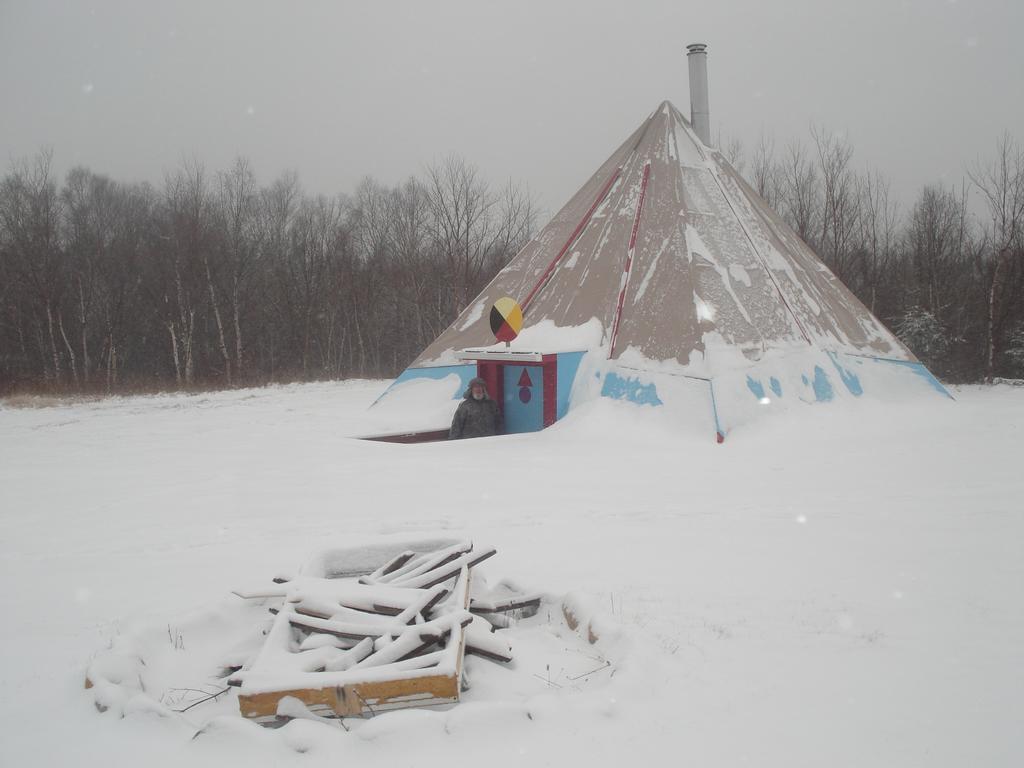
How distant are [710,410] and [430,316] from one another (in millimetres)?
19869

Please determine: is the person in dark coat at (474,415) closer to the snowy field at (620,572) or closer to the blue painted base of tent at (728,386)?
the blue painted base of tent at (728,386)

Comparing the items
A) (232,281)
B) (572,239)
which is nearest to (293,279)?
(232,281)

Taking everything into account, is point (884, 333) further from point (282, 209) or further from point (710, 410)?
point (282, 209)

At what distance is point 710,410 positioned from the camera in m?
7.95

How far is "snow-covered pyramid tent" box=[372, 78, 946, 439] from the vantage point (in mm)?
8531

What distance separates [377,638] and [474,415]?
19.1ft

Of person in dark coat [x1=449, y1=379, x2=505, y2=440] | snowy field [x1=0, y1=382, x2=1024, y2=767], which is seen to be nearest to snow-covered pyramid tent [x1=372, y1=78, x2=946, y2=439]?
person in dark coat [x1=449, y1=379, x2=505, y2=440]

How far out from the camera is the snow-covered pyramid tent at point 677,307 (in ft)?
28.0

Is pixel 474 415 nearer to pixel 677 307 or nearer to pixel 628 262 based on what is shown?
pixel 677 307

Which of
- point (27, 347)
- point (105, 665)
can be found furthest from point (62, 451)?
point (27, 347)

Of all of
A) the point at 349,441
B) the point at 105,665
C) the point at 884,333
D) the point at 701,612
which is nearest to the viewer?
the point at 105,665

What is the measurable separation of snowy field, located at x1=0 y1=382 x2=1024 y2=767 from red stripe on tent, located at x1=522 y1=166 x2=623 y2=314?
2.53 metres

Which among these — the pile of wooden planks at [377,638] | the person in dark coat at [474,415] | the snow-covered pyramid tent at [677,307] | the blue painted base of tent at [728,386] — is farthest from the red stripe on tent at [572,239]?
the pile of wooden planks at [377,638]

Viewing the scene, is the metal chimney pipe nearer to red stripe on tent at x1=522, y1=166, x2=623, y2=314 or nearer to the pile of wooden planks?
red stripe on tent at x1=522, y1=166, x2=623, y2=314
